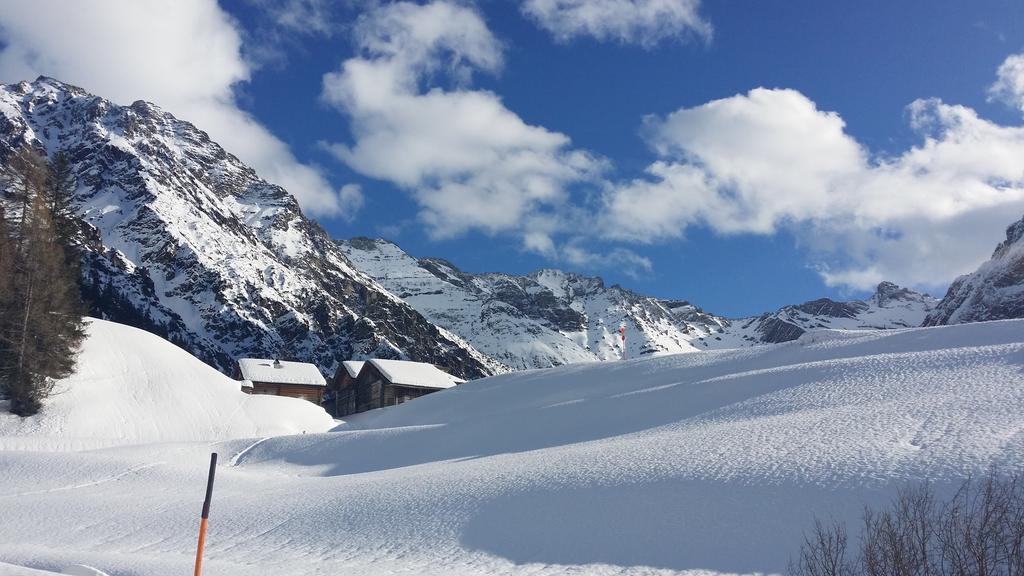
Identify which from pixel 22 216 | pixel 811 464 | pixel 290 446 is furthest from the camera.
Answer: pixel 22 216

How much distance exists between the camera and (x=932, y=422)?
59.8ft

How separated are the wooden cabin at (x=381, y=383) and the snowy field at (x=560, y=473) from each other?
26.9 metres

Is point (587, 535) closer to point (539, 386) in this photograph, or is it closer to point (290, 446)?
point (290, 446)

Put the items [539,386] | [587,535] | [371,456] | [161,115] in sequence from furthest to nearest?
1. [161,115]
2. [539,386]
3. [371,456]
4. [587,535]

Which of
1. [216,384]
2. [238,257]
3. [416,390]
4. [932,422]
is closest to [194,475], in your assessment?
[216,384]

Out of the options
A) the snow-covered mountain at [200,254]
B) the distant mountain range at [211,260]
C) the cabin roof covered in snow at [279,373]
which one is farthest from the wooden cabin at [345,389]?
the snow-covered mountain at [200,254]

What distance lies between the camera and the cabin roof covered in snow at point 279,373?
203 feet

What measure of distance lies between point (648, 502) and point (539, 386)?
87.7ft

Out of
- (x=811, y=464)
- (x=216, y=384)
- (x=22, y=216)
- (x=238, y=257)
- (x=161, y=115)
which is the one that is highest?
(x=161, y=115)

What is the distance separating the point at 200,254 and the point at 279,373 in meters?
68.8

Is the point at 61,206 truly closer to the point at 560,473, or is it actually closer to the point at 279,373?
the point at 279,373

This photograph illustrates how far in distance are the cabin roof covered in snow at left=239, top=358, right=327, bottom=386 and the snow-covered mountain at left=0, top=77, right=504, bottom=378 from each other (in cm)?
4636

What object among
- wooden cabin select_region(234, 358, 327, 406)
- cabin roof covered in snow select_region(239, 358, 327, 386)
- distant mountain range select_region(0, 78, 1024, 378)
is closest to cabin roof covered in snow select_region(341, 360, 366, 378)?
cabin roof covered in snow select_region(239, 358, 327, 386)

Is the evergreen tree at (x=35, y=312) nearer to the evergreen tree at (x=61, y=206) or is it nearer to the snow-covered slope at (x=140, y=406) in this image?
the snow-covered slope at (x=140, y=406)
